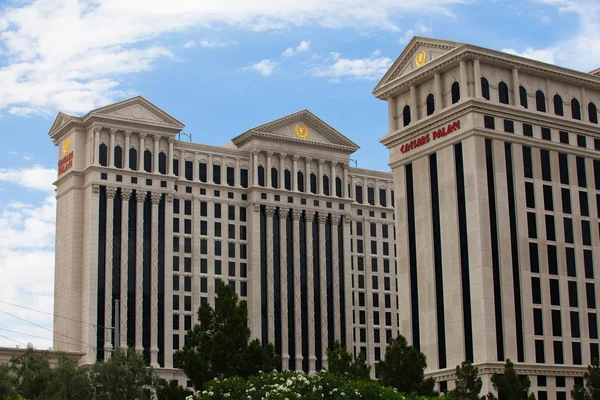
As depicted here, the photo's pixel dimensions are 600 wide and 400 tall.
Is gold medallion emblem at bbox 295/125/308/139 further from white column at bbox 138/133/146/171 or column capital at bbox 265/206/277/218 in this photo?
white column at bbox 138/133/146/171

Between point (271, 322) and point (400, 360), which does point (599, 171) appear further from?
point (271, 322)

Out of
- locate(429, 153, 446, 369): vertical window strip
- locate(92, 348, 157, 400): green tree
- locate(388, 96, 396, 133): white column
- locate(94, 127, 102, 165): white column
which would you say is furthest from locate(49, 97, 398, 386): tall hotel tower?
locate(92, 348, 157, 400): green tree

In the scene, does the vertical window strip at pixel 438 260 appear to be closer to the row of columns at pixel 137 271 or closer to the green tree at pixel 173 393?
the green tree at pixel 173 393

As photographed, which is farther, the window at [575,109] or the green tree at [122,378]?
the window at [575,109]

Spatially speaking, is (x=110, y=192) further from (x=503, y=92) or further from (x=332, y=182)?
(x=503, y=92)

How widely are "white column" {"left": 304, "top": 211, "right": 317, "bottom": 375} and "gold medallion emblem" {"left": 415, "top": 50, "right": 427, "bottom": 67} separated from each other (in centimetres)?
4779

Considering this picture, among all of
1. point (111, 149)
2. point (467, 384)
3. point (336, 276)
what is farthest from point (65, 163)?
point (467, 384)

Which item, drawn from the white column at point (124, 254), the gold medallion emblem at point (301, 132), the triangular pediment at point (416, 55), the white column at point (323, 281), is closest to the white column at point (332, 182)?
the white column at point (323, 281)

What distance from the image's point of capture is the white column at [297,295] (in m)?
146

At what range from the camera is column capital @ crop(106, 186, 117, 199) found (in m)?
136

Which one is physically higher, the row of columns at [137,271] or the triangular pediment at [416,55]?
the triangular pediment at [416,55]

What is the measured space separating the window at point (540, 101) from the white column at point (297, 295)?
53.2 m

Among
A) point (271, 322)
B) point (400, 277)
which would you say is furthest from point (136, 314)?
point (400, 277)

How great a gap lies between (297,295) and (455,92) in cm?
5474
